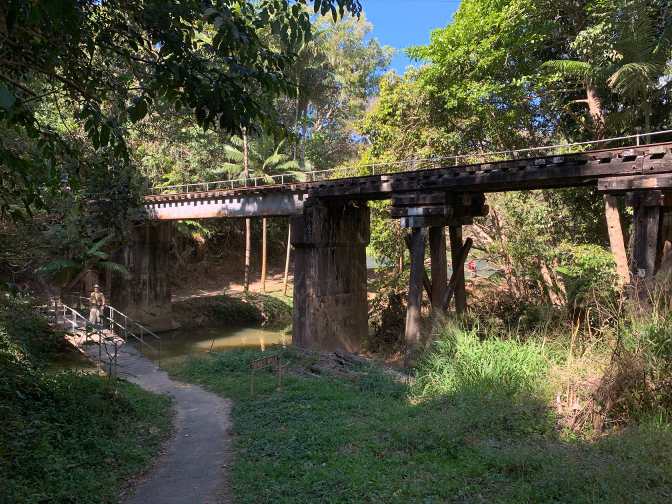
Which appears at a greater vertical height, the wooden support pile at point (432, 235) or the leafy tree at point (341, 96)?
the leafy tree at point (341, 96)

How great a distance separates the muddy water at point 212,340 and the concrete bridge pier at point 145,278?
1357 mm

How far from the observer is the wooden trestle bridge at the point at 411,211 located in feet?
31.0

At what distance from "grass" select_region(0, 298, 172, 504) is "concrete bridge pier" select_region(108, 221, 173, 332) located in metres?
14.9

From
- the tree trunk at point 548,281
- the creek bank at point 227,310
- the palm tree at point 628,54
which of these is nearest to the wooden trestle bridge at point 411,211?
the tree trunk at point 548,281

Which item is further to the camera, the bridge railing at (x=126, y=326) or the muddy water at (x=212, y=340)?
the muddy water at (x=212, y=340)

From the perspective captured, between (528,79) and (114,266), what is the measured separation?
57.8 ft

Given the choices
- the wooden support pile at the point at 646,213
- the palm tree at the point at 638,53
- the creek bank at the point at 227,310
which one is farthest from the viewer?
the creek bank at the point at 227,310

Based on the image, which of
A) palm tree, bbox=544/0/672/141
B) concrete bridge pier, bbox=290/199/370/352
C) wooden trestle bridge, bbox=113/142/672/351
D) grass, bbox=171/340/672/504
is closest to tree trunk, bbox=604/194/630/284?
palm tree, bbox=544/0/672/141

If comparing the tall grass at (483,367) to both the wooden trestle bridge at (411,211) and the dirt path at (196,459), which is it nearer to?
the wooden trestle bridge at (411,211)

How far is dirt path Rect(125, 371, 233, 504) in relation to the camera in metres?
5.14

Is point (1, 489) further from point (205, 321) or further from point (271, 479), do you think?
point (205, 321)

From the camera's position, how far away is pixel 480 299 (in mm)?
17938

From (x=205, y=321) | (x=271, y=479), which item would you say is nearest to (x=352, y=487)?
(x=271, y=479)

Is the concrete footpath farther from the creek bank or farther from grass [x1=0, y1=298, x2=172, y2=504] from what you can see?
the creek bank
